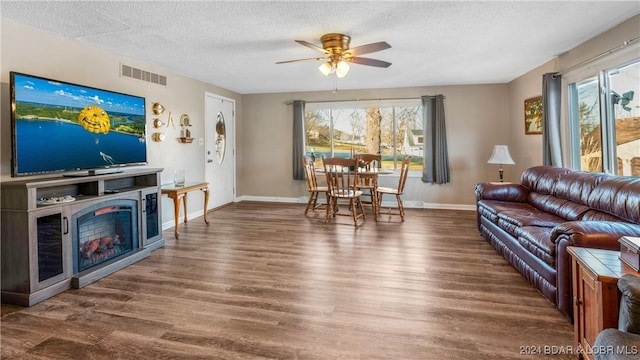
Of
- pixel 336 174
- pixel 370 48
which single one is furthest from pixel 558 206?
pixel 336 174

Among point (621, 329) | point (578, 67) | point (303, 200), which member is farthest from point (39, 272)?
point (578, 67)

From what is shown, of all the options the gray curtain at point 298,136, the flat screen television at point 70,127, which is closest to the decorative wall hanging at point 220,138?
the gray curtain at point 298,136

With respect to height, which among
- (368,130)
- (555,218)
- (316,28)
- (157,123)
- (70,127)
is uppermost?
(316,28)

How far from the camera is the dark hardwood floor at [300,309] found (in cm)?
192

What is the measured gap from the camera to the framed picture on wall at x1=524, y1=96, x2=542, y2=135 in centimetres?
487

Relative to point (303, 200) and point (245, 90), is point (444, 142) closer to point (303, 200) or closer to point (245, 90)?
point (303, 200)

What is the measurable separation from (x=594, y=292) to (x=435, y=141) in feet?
15.9

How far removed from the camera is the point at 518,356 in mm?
1817

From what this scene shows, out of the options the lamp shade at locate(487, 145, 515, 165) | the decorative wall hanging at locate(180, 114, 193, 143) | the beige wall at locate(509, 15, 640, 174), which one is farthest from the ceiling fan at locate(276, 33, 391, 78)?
the lamp shade at locate(487, 145, 515, 165)

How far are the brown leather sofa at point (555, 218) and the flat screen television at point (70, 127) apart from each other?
13.6 feet

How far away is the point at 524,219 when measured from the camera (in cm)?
310

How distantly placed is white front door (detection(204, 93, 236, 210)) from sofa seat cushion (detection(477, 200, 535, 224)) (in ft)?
15.0

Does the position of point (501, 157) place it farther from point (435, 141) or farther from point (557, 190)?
point (557, 190)

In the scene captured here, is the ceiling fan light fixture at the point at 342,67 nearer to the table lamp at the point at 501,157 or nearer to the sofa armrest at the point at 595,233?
the sofa armrest at the point at 595,233
